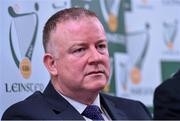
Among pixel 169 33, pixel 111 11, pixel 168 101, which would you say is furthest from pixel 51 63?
pixel 169 33

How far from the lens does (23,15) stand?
282 cm

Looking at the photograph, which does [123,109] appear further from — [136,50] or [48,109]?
[136,50]

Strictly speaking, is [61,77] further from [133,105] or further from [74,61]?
[133,105]

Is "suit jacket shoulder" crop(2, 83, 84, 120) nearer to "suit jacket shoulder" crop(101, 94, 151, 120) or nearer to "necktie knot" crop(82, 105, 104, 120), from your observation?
"necktie knot" crop(82, 105, 104, 120)

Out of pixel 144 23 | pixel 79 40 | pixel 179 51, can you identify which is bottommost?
pixel 179 51

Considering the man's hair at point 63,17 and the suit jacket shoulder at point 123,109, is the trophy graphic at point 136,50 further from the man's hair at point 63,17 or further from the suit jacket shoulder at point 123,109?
the man's hair at point 63,17

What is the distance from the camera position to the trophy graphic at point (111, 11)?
3.63 meters

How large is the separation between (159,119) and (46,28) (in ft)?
2.35

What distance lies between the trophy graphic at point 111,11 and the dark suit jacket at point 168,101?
941mm

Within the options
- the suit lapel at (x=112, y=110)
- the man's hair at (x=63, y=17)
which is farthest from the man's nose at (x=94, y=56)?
the suit lapel at (x=112, y=110)

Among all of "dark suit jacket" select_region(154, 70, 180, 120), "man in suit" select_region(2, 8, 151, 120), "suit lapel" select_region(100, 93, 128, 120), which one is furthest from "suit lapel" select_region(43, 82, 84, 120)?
"dark suit jacket" select_region(154, 70, 180, 120)

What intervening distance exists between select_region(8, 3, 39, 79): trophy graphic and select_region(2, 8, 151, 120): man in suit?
297mm

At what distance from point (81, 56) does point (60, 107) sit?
238 mm

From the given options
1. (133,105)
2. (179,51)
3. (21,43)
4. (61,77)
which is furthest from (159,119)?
(179,51)
